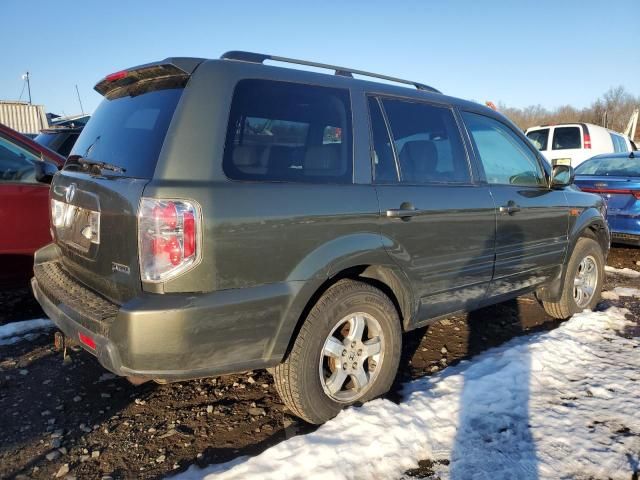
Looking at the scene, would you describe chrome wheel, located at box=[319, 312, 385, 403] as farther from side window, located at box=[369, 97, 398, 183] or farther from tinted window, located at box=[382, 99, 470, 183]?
tinted window, located at box=[382, 99, 470, 183]

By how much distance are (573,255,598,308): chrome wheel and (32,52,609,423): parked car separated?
4.93 ft

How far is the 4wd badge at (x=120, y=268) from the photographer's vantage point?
215 cm

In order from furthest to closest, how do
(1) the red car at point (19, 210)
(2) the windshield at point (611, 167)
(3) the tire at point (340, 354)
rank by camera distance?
(2) the windshield at point (611, 167) < (1) the red car at point (19, 210) < (3) the tire at point (340, 354)

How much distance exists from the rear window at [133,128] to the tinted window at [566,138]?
41.1 ft

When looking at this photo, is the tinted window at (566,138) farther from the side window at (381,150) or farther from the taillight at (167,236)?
the taillight at (167,236)

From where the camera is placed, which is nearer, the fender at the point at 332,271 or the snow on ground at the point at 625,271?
the fender at the point at 332,271

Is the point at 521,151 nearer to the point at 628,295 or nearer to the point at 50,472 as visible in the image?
the point at 628,295

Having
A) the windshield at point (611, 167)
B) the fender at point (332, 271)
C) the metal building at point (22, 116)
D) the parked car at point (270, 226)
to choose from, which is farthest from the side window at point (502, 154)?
the metal building at point (22, 116)

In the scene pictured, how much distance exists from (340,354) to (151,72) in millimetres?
1791

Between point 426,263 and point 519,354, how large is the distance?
1.15m

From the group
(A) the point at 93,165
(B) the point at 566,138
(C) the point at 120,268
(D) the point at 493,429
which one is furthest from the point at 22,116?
(D) the point at 493,429

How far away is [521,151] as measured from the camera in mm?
3992

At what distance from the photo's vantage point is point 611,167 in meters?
7.81

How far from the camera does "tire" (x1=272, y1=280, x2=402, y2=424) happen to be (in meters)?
2.51
